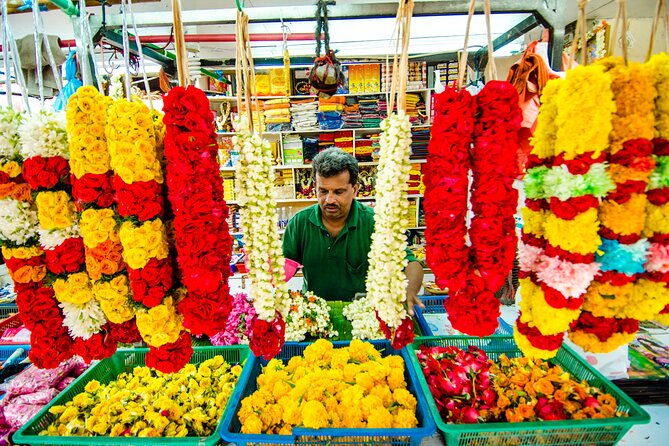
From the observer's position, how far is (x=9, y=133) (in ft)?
3.24

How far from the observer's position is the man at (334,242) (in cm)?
236

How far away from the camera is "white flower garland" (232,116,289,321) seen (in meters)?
1.01

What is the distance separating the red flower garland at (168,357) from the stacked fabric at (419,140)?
4.43m

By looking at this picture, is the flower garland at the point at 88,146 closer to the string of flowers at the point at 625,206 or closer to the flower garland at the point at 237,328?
the flower garland at the point at 237,328

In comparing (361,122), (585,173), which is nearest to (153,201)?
(585,173)

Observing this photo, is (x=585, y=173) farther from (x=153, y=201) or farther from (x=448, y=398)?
(x=153, y=201)

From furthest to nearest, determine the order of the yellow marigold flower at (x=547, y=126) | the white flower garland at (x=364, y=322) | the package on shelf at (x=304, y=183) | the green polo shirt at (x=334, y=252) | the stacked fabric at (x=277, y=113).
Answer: the package on shelf at (x=304, y=183) < the stacked fabric at (x=277, y=113) < the green polo shirt at (x=334, y=252) < the white flower garland at (x=364, y=322) < the yellow marigold flower at (x=547, y=126)

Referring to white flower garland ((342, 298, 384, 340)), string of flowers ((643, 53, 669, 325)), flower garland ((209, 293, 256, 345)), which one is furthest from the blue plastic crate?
string of flowers ((643, 53, 669, 325))

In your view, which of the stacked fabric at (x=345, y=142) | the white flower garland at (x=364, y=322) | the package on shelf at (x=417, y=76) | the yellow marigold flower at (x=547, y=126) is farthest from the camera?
the stacked fabric at (x=345, y=142)

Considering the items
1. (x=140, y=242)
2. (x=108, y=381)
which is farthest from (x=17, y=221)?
(x=108, y=381)

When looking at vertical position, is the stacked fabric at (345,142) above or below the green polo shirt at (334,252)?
above

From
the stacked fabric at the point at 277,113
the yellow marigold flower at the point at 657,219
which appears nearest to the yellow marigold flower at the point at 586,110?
the yellow marigold flower at the point at 657,219

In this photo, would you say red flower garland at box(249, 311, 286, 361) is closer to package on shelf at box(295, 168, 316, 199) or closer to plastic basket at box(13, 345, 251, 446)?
plastic basket at box(13, 345, 251, 446)

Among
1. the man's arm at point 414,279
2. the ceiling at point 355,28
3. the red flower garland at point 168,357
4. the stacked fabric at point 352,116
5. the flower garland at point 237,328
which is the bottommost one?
the flower garland at point 237,328
